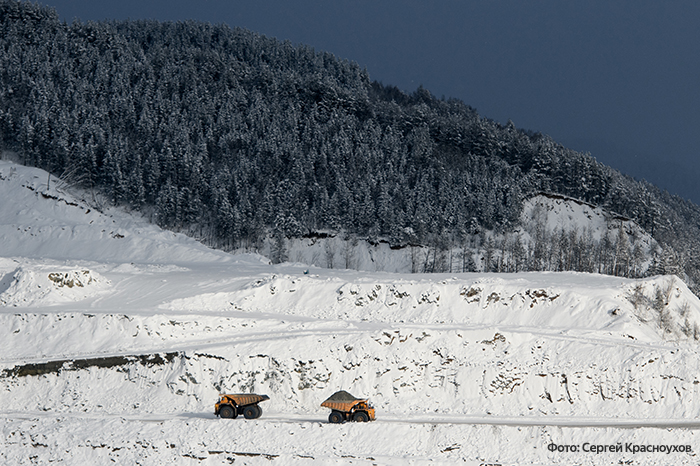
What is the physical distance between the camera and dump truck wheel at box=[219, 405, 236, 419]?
2522 centimetres

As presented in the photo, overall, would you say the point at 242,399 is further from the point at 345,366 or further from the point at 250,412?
the point at 345,366

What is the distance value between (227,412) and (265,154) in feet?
243

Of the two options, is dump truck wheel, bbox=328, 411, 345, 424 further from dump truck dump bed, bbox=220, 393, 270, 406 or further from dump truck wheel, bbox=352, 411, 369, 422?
dump truck dump bed, bbox=220, 393, 270, 406

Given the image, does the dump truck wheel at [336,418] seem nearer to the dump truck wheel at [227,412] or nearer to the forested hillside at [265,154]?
the dump truck wheel at [227,412]

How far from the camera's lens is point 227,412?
996 inches

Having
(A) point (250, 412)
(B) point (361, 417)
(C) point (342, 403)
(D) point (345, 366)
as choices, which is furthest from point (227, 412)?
(D) point (345, 366)

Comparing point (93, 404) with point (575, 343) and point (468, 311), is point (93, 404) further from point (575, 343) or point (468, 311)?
point (575, 343)

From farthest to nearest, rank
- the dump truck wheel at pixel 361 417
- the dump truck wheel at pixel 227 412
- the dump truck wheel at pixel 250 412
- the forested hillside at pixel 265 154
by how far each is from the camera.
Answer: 1. the forested hillside at pixel 265 154
2. the dump truck wheel at pixel 250 412
3. the dump truck wheel at pixel 227 412
4. the dump truck wheel at pixel 361 417

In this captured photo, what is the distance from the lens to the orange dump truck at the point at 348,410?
24938 millimetres

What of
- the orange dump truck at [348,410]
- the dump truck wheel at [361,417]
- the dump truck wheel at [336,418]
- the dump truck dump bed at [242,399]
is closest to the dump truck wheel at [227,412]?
the dump truck dump bed at [242,399]

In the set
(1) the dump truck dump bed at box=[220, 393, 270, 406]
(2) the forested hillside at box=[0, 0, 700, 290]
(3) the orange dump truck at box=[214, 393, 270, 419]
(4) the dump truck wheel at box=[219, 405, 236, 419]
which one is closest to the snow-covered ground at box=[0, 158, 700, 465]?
(4) the dump truck wheel at box=[219, 405, 236, 419]

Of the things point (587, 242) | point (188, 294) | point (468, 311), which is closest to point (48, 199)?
point (188, 294)

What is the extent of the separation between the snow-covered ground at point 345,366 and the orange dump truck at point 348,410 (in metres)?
0.68

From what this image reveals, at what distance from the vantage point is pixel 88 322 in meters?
32.2
